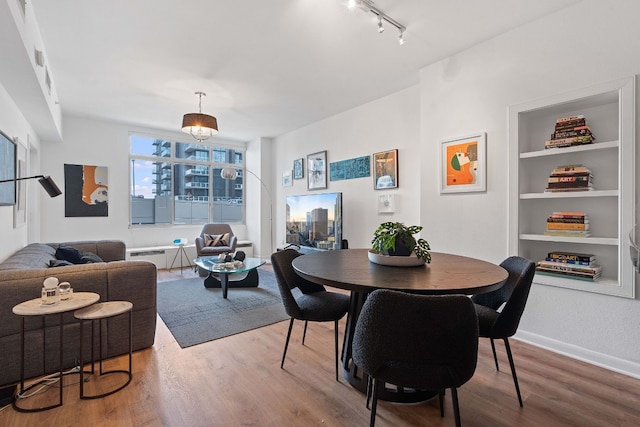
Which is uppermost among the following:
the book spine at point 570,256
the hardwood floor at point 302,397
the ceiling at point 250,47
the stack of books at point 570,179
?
the ceiling at point 250,47

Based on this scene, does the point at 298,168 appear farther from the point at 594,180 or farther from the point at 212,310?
the point at 594,180

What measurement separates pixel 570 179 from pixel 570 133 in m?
0.36

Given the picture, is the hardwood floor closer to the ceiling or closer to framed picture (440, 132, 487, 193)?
framed picture (440, 132, 487, 193)

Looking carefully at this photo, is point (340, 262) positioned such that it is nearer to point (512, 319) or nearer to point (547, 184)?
point (512, 319)

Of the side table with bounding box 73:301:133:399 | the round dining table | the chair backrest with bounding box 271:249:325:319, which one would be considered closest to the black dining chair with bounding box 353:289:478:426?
Answer: the round dining table

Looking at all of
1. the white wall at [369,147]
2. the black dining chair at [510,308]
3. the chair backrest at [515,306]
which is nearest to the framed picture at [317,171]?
the white wall at [369,147]

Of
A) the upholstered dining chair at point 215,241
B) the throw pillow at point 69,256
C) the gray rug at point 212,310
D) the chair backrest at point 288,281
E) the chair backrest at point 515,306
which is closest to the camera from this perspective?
the chair backrest at point 515,306

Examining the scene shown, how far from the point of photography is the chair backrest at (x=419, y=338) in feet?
3.85

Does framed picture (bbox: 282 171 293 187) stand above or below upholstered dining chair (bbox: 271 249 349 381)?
above

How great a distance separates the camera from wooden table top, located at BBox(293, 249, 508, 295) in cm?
139

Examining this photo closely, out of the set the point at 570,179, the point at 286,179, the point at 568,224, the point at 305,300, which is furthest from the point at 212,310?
the point at 570,179

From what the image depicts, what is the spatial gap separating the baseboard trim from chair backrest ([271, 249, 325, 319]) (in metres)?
1.83

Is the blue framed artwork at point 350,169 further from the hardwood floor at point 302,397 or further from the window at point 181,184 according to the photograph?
the window at point 181,184

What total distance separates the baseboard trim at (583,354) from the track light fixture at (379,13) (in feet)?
9.00
